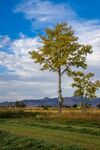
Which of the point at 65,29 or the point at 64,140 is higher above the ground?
the point at 65,29

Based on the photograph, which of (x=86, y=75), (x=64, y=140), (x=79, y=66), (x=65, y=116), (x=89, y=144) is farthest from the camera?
(x=86, y=75)

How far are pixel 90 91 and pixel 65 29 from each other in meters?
15.7

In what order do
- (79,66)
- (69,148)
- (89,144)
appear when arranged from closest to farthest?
(69,148)
(89,144)
(79,66)

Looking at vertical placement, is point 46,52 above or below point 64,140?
above

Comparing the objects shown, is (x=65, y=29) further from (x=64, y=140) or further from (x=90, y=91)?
(x=64, y=140)

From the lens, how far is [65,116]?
45.0 meters

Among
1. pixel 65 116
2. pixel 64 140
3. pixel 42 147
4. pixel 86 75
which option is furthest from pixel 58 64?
pixel 42 147

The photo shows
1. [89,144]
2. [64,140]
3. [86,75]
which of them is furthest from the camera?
[86,75]

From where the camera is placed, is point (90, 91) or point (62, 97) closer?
point (62, 97)

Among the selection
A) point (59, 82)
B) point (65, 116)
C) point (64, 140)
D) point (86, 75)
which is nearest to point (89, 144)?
point (64, 140)

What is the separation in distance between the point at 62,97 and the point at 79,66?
4.32 metres

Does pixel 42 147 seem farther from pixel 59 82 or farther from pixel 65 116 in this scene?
pixel 59 82

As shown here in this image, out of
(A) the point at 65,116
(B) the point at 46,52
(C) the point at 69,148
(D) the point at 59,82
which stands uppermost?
(B) the point at 46,52

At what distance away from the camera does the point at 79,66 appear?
1909 inches
